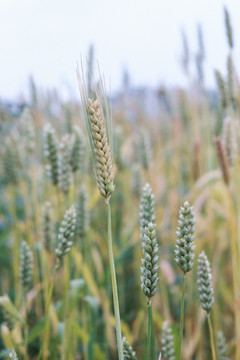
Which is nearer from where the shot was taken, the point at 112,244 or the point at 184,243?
the point at 184,243

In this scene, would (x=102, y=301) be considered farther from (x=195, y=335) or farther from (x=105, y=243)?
(x=105, y=243)

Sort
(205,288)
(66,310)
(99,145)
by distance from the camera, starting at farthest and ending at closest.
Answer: (66,310)
(205,288)
(99,145)

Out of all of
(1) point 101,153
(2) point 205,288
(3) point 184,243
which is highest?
(1) point 101,153

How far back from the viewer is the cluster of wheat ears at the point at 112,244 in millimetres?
757

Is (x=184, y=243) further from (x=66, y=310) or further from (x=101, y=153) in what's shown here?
(x=66, y=310)

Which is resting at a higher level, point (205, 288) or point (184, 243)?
point (184, 243)

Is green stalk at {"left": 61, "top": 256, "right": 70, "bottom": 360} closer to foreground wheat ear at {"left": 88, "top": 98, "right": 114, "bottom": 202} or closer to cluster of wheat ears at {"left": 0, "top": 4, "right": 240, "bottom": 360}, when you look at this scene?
cluster of wheat ears at {"left": 0, "top": 4, "right": 240, "bottom": 360}

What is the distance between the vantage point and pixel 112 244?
1.84 meters

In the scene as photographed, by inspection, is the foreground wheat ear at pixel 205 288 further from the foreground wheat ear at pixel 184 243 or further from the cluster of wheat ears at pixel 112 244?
the foreground wheat ear at pixel 184 243

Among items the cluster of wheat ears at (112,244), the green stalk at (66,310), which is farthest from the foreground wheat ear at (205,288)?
the green stalk at (66,310)

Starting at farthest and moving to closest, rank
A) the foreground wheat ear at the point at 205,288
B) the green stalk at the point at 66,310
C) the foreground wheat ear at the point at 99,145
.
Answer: the green stalk at the point at 66,310 → the foreground wheat ear at the point at 205,288 → the foreground wheat ear at the point at 99,145

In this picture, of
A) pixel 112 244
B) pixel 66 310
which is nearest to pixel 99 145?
pixel 66 310

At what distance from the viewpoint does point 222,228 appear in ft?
7.75

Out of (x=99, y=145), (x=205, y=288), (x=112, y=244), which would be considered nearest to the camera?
(x=99, y=145)
